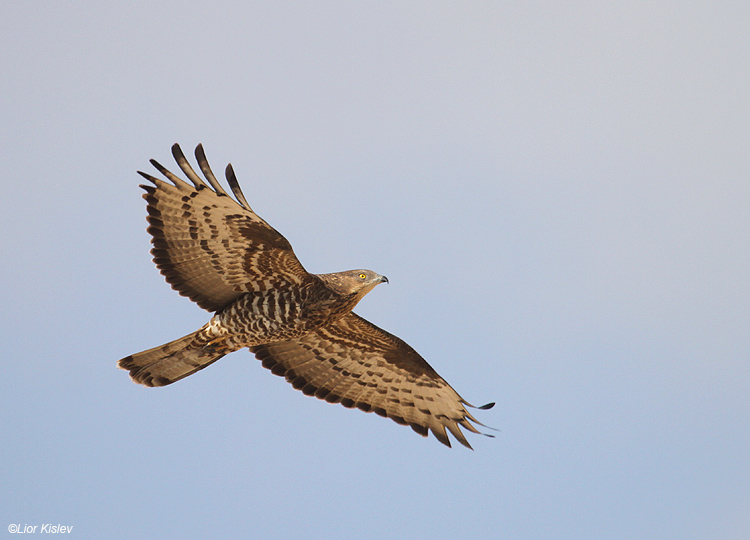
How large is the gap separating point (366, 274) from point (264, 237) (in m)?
1.43

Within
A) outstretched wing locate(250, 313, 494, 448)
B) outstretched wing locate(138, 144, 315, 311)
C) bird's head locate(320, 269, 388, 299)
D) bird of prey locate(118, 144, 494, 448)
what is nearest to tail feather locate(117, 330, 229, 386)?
bird of prey locate(118, 144, 494, 448)

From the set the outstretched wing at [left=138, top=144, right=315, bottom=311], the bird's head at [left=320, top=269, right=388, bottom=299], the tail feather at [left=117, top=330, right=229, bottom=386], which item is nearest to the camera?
the outstretched wing at [left=138, top=144, right=315, bottom=311]

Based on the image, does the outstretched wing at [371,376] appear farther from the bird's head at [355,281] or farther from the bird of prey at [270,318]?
the bird's head at [355,281]

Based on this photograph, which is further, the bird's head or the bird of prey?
the bird's head

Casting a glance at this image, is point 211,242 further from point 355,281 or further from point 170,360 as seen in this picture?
point 355,281

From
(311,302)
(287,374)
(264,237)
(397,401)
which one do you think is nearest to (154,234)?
(264,237)

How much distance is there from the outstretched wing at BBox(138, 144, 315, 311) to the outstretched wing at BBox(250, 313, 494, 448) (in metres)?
1.40

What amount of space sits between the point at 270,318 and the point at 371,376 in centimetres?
211

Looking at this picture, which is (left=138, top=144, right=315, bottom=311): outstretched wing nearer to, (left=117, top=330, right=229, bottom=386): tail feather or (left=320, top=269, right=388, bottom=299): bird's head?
(left=320, top=269, right=388, bottom=299): bird's head

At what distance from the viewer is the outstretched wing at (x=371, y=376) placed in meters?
12.0

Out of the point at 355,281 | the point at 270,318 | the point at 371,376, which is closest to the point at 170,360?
the point at 270,318

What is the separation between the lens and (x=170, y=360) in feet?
36.5

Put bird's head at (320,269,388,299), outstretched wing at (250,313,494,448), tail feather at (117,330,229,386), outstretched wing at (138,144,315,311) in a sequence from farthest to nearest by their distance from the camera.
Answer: outstretched wing at (250,313,494,448) → tail feather at (117,330,229,386) → bird's head at (320,269,388,299) → outstretched wing at (138,144,315,311)

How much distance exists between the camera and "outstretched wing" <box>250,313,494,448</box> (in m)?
12.0
